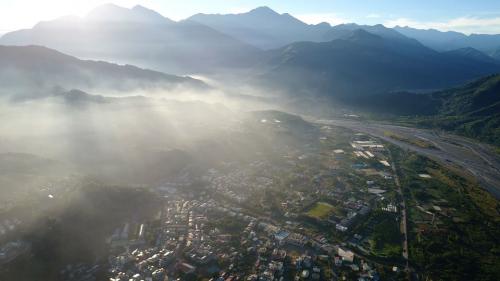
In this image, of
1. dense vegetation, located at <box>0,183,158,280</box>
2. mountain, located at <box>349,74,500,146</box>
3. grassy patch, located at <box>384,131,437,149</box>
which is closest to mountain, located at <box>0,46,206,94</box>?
mountain, located at <box>349,74,500,146</box>

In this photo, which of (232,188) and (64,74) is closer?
(232,188)

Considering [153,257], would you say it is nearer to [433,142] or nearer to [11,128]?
[11,128]

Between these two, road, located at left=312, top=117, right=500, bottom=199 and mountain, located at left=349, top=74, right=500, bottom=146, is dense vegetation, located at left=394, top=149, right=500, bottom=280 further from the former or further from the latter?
mountain, located at left=349, top=74, right=500, bottom=146

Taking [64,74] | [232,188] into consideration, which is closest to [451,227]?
[232,188]

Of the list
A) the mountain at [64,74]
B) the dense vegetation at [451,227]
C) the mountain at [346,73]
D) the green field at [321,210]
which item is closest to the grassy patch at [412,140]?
the dense vegetation at [451,227]

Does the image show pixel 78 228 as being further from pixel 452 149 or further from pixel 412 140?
pixel 452 149
